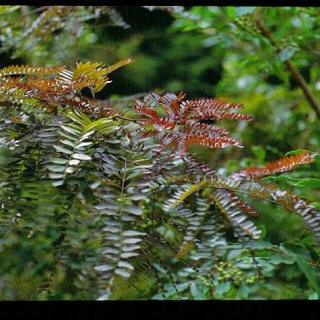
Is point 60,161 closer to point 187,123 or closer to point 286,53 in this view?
point 187,123

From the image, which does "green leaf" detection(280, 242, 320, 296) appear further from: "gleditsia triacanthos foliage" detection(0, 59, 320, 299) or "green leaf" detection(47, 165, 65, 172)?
"green leaf" detection(47, 165, 65, 172)

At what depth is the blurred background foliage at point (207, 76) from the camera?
4.23 feet

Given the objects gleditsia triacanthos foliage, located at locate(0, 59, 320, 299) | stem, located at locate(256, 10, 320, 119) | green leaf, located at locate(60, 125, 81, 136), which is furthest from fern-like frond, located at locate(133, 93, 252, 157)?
stem, located at locate(256, 10, 320, 119)

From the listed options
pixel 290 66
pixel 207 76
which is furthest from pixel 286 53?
pixel 207 76

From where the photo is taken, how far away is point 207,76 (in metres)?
2.44

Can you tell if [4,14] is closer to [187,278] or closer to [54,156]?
[187,278]

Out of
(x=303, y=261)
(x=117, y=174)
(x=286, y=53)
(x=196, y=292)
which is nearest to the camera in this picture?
(x=117, y=174)

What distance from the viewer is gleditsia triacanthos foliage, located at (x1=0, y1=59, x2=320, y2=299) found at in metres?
0.66

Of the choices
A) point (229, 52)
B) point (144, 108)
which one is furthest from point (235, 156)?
point (144, 108)

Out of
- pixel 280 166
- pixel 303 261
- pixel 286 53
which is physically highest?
pixel 280 166

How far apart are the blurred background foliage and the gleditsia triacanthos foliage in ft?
1.30

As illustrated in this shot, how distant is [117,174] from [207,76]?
1.80 m

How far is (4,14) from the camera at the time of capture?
1883 mm
